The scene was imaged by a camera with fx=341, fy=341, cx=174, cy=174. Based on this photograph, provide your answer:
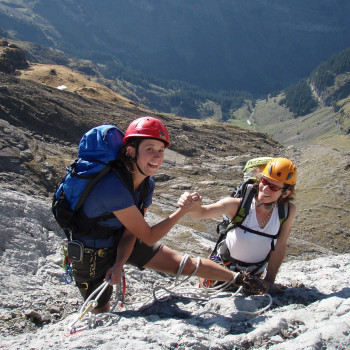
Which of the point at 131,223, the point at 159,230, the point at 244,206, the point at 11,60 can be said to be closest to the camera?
the point at 131,223

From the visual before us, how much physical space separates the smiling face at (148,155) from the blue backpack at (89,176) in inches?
7.8

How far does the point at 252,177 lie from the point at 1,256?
502 centimetres

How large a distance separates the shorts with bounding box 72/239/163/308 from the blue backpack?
1.12 feet

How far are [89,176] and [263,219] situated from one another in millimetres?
2599

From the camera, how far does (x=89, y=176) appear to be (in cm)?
406

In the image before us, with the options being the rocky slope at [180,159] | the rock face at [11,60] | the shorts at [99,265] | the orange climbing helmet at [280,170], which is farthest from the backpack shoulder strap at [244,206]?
the rock face at [11,60]

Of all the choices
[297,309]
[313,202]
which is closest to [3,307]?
[297,309]

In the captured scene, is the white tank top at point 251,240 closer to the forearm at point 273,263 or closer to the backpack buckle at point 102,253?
the forearm at point 273,263

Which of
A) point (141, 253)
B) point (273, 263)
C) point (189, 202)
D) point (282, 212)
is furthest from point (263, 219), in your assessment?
point (141, 253)

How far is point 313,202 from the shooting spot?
21562mm

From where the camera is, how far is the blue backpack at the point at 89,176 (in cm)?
411

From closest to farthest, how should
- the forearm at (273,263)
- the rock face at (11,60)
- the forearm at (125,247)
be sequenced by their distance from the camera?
the forearm at (125,247) → the forearm at (273,263) → the rock face at (11,60)

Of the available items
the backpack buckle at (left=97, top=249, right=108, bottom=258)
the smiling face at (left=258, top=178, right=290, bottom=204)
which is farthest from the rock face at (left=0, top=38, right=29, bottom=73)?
the smiling face at (left=258, top=178, right=290, bottom=204)

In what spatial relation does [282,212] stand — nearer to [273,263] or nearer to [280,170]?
[280,170]
